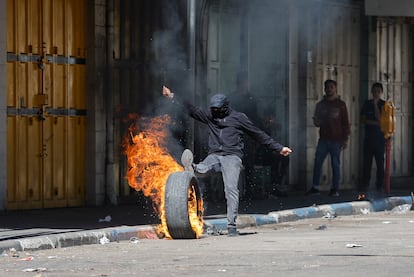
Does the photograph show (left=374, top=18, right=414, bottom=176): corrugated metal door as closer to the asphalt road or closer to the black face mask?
the asphalt road

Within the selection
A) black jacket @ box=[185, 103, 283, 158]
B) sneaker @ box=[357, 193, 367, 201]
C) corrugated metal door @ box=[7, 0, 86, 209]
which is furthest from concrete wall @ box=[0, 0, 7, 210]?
sneaker @ box=[357, 193, 367, 201]

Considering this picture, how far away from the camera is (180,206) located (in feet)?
45.1

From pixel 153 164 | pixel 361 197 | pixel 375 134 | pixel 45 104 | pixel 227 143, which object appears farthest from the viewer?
pixel 375 134

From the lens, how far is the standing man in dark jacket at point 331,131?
2122 cm

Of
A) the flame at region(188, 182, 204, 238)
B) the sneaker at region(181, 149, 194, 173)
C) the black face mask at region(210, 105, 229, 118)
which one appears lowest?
the flame at region(188, 182, 204, 238)

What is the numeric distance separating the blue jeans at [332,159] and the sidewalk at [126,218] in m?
0.33

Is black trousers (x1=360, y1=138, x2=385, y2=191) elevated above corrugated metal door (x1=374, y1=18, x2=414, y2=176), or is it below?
below

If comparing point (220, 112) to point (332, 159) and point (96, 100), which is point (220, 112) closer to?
point (96, 100)

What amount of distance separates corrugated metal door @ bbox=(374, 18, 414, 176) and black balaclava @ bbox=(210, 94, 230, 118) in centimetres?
1055

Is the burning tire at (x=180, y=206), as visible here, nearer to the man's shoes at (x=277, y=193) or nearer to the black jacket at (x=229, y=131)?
the black jacket at (x=229, y=131)

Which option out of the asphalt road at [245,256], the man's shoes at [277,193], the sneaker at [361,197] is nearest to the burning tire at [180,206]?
the asphalt road at [245,256]

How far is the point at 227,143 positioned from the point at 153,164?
1550mm

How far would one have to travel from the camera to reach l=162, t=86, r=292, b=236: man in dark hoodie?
48.1ft

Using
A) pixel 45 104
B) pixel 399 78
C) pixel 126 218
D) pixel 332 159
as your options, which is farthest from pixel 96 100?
pixel 399 78
